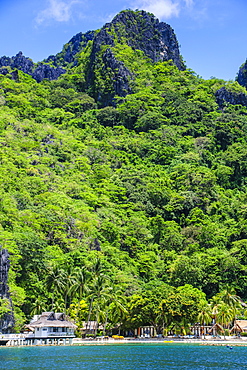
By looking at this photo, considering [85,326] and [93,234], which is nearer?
[85,326]

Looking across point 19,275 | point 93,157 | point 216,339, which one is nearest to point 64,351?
point 19,275

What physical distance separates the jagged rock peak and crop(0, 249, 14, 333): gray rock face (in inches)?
4384

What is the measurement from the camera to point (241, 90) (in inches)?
5566

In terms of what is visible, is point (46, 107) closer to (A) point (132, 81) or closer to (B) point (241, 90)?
(A) point (132, 81)

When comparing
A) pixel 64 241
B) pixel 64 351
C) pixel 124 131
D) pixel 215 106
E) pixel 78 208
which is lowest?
pixel 64 351

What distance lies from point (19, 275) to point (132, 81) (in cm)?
8923

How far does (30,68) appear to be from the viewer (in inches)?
7146

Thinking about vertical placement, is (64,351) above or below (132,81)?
below

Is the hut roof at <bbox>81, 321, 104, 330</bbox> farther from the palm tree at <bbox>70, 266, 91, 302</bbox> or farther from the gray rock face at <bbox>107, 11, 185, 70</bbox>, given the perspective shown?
the gray rock face at <bbox>107, 11, 185, 70</bbox>

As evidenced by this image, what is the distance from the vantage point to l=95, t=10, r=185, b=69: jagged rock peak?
162 m

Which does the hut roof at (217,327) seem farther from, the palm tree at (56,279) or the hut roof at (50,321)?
the palm tree at (56,279)

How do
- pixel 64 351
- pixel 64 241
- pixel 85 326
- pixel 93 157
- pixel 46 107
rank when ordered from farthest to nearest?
pixel 46 107, pixel 93 157, pixel 64 241, pixel 85 326, pixel 64 351

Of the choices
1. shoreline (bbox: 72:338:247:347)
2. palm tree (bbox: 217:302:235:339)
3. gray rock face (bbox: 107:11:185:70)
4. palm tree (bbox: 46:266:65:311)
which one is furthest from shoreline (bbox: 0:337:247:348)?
gray rock face (bbox: 107:11:185:70)

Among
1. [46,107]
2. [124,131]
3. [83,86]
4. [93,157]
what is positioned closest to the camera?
[93,157]
